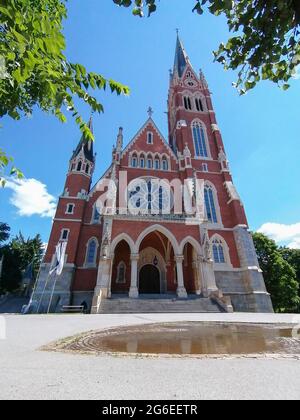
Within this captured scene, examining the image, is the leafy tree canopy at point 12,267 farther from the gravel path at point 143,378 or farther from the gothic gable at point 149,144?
the gravel path at point 143,378

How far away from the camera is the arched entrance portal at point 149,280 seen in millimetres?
21692

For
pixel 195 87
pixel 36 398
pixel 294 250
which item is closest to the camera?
pixel 36 398

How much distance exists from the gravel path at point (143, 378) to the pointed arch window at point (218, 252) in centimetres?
1952

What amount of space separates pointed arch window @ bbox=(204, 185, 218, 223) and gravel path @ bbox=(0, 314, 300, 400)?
Answer: 21102 millimetres

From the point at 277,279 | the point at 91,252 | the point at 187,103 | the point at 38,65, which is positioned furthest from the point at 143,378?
the point at 187,103

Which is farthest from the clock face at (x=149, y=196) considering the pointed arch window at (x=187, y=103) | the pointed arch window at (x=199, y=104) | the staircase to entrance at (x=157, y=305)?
the pointed arch window at (x=199, y=104)

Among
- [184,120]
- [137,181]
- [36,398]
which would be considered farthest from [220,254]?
[36,398]

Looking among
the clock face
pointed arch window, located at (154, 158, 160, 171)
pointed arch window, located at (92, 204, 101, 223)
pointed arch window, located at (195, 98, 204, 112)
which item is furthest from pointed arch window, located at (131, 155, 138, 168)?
pointed arch window, located at (195, 98, 204, 112)

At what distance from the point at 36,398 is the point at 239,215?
23.9 m

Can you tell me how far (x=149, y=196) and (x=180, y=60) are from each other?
90.6 ft

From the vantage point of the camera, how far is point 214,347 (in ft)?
16.3

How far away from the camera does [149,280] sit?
22.1m

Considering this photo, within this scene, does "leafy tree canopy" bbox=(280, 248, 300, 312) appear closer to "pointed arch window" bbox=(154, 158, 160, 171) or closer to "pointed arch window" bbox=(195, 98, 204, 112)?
"pointed arch window" bbox=(195, 98, 204, 112)

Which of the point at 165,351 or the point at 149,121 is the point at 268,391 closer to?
the point at 165,351
